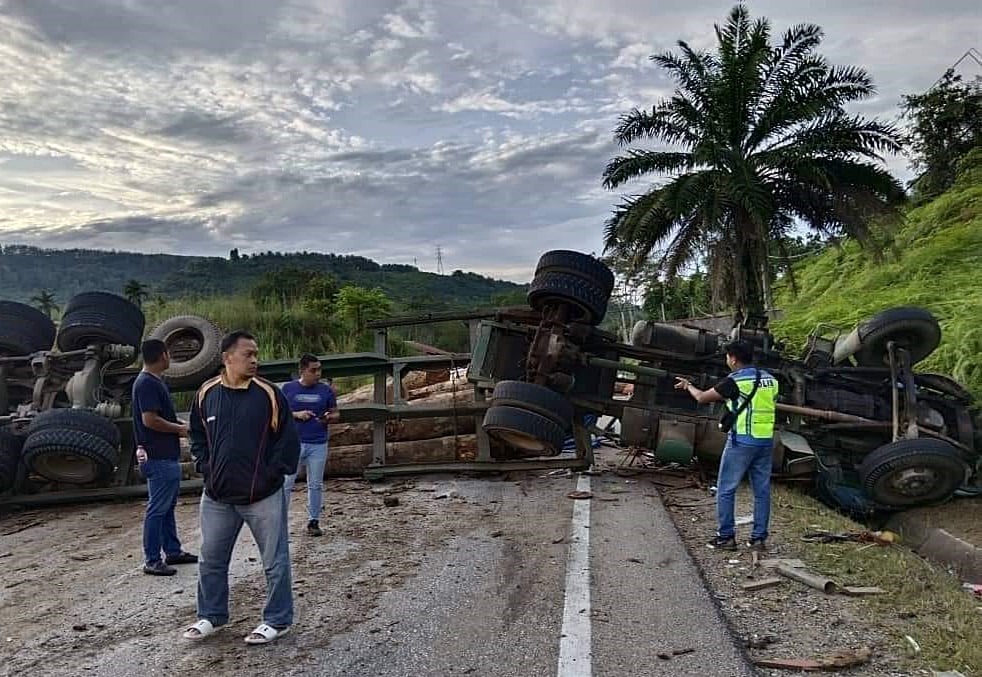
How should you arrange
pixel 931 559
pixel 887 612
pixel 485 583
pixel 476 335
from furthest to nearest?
1. pixel 476 335
2. pixel 931 559
3. pixel 485 583
4. pixel 887 612

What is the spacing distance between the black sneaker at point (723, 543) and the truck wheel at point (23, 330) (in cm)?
787

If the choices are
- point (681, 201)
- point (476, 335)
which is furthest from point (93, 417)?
point (681, 201)

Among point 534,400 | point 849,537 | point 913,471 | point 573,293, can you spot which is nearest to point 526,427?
point 534,400

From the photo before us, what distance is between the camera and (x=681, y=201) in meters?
18.6

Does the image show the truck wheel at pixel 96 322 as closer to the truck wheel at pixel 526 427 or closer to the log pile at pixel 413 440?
the log pile at pixel 413 440

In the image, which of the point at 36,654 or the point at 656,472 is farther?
the point at 656,472

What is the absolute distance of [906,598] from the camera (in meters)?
4.91

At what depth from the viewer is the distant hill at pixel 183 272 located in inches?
2226

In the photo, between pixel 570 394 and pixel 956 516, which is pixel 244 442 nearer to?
pixel 570 394

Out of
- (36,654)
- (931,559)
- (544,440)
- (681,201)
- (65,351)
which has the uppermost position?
(681,201)

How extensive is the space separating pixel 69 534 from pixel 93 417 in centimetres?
127

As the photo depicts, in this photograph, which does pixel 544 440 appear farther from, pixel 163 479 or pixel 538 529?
pixel 163 479

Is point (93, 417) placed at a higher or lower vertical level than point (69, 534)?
higher

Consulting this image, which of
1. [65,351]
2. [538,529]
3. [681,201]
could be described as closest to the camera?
[538,529]
